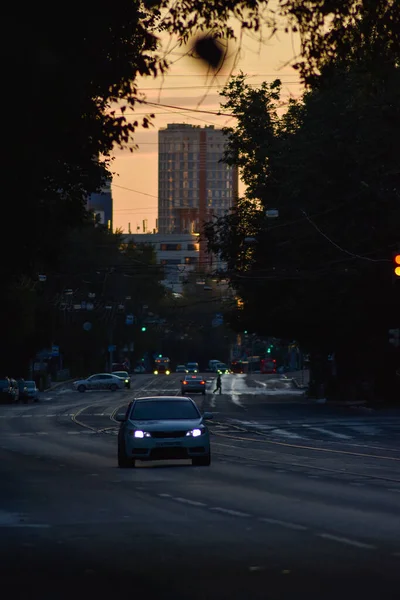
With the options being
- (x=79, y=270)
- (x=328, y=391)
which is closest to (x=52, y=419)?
(x=328, y=391)

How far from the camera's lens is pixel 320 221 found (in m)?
70.8

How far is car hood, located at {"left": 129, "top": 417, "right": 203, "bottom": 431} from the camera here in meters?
31.2

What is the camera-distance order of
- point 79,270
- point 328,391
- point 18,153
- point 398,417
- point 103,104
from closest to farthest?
point 18,153 < point 103,104 < point 398,417 < point 328,391 < point 79,270

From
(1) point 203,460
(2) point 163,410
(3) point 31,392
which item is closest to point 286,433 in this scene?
(2) point 163,410

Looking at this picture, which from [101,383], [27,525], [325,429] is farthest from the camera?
[101,383]

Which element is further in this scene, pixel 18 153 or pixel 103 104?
pixel 103 104

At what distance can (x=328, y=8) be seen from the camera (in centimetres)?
1448

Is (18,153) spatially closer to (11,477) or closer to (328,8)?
(328,8)

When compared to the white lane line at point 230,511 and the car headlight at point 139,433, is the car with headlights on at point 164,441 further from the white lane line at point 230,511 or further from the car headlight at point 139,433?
the white lane line at point 230,511

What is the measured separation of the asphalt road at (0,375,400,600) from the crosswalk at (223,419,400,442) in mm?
4992

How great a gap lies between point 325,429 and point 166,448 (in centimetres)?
2142

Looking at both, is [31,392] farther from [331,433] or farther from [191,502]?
[191,502]

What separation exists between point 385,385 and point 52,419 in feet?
74.9

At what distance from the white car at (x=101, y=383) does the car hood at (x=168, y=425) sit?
84229 millimetres
